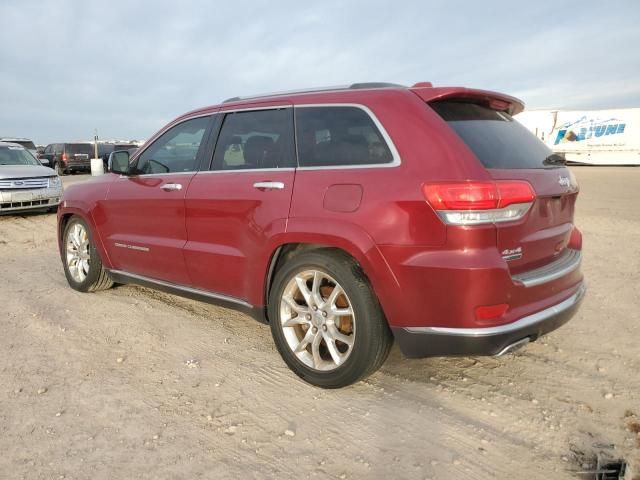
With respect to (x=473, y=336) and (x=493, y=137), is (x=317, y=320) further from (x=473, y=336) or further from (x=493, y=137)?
(x=493, y=137)

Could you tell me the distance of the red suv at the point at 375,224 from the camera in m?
2.59

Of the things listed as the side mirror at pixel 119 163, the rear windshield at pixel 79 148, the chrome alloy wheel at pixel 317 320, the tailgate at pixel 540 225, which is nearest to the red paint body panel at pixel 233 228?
the chrome alloy wheel at pixel 317 320

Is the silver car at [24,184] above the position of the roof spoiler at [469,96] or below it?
below

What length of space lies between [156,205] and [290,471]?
8.41 feet

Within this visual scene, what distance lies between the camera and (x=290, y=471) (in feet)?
7.74

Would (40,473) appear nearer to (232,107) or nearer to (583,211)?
(232,107)

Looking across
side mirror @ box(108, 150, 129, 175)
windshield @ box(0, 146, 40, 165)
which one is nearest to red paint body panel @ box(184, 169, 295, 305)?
side mirror @ box(108, 150, 129, 175)

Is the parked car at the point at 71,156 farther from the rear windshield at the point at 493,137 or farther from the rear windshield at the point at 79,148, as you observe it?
the rear windshield at the point at 493,137

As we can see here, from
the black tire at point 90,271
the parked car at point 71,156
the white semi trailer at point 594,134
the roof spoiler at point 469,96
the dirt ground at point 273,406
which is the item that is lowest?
the dirt ground at point 273,406

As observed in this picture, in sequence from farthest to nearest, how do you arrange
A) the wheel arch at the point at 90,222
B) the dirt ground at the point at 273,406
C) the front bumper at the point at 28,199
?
the front bumper at the point at 28,199 < the wheel arch at the point at 90,222 < the dirt ground at the point at 273,406

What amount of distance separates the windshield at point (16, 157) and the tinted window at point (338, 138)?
34.5 ft

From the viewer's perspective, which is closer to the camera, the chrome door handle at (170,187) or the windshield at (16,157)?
the chrome door handle at (170,187)

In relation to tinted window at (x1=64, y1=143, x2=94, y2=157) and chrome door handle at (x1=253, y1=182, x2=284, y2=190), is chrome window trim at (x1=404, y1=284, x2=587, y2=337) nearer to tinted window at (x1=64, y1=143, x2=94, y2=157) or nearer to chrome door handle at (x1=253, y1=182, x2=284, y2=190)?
chrome door handle at (x1=253, y1=182, x2=284, y2=190)

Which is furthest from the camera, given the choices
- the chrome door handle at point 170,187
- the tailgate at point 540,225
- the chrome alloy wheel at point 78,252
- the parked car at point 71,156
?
the parked car at point 71,156
